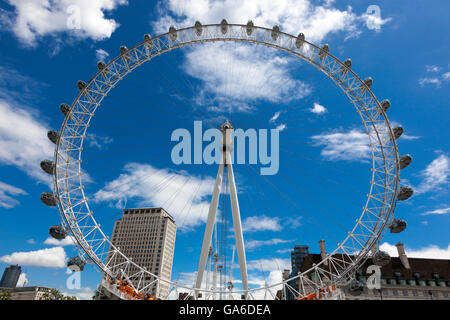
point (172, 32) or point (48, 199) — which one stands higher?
point (172, 32)

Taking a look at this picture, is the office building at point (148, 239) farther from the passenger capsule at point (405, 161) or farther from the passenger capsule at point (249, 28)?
the passenger capsule at point (405, 161)

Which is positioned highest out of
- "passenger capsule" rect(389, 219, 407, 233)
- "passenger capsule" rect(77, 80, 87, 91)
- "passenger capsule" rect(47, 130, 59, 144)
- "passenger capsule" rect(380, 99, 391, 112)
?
"passenger capsule" rect(77, 80, 87, 91)

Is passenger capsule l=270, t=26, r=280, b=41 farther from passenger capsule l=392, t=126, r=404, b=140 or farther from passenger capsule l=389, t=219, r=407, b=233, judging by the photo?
passenger capsule l=389, t=219, r=407, b=233

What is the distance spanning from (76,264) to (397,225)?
32530 millimetres

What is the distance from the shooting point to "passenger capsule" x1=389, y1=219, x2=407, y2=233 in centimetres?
2792

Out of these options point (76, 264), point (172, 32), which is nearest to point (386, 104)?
point (172, 32)

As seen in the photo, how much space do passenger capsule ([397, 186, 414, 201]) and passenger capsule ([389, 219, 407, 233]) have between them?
2.39 meters

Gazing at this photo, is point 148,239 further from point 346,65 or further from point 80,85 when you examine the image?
point 346,65

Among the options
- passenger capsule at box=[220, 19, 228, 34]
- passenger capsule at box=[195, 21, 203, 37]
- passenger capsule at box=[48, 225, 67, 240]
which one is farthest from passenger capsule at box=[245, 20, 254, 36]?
passenger capsule at box=[48, 225, 67, 240]

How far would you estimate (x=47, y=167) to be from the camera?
2994cm

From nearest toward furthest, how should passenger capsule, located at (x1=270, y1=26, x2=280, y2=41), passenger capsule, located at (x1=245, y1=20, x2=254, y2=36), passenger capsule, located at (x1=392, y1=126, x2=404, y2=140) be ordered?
passenger capsule, located at (x1=392, y1=126, x2=404, y2=140) → passenger capsule, located at (x1=270, y1=26, x2=280, y2=41) → passenger capsule, located at (x1=245, y1=20, x2=254, y2=36)

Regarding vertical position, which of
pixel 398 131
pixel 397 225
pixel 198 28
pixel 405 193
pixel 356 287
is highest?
pixel 198 28
